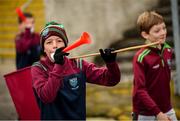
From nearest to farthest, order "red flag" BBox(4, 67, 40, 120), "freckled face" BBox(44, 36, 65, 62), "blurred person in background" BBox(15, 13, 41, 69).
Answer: "freckled face" BBox(44, 36, 65, 62)
"red flag" BBox(4, 67, 40, 120)
"blurred person in background" BBox(15, 13, 41, 69)

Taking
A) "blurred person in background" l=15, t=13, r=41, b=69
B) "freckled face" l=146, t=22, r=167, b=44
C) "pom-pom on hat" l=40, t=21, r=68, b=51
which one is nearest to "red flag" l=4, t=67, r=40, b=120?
"pom-pom on hat" l=40, t=21, r=68, b=51

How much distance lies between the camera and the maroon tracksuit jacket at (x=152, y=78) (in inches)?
189

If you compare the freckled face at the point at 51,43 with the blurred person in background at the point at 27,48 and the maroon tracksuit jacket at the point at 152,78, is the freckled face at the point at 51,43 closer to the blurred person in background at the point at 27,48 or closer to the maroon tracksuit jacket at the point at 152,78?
the maroon tracksuit jacket at the point at 152,78

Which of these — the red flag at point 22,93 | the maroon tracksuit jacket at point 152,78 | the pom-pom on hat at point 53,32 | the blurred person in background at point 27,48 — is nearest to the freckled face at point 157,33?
the maroon tracksuit jacket at point 152,78

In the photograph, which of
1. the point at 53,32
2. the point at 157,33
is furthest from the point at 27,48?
the point at 53,32

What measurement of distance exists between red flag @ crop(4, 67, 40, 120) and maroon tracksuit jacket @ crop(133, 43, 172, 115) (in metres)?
1.06

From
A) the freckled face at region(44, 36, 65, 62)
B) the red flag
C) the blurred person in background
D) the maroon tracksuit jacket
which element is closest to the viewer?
the freckled face at region(44, 36, 65, 62)

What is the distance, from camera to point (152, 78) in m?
4.86

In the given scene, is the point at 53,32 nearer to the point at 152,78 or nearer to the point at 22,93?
the point at 152,78

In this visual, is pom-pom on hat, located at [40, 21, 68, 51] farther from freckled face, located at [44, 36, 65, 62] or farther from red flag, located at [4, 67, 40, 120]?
red flag, located at [4, 67, 40, 120]

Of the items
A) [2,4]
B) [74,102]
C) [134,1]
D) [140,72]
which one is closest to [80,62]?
[74,102]

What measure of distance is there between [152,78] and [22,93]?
51.1 inches

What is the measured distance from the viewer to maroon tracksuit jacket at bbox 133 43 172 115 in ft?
15.8

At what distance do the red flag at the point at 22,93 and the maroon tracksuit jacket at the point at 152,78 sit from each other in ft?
3.46
